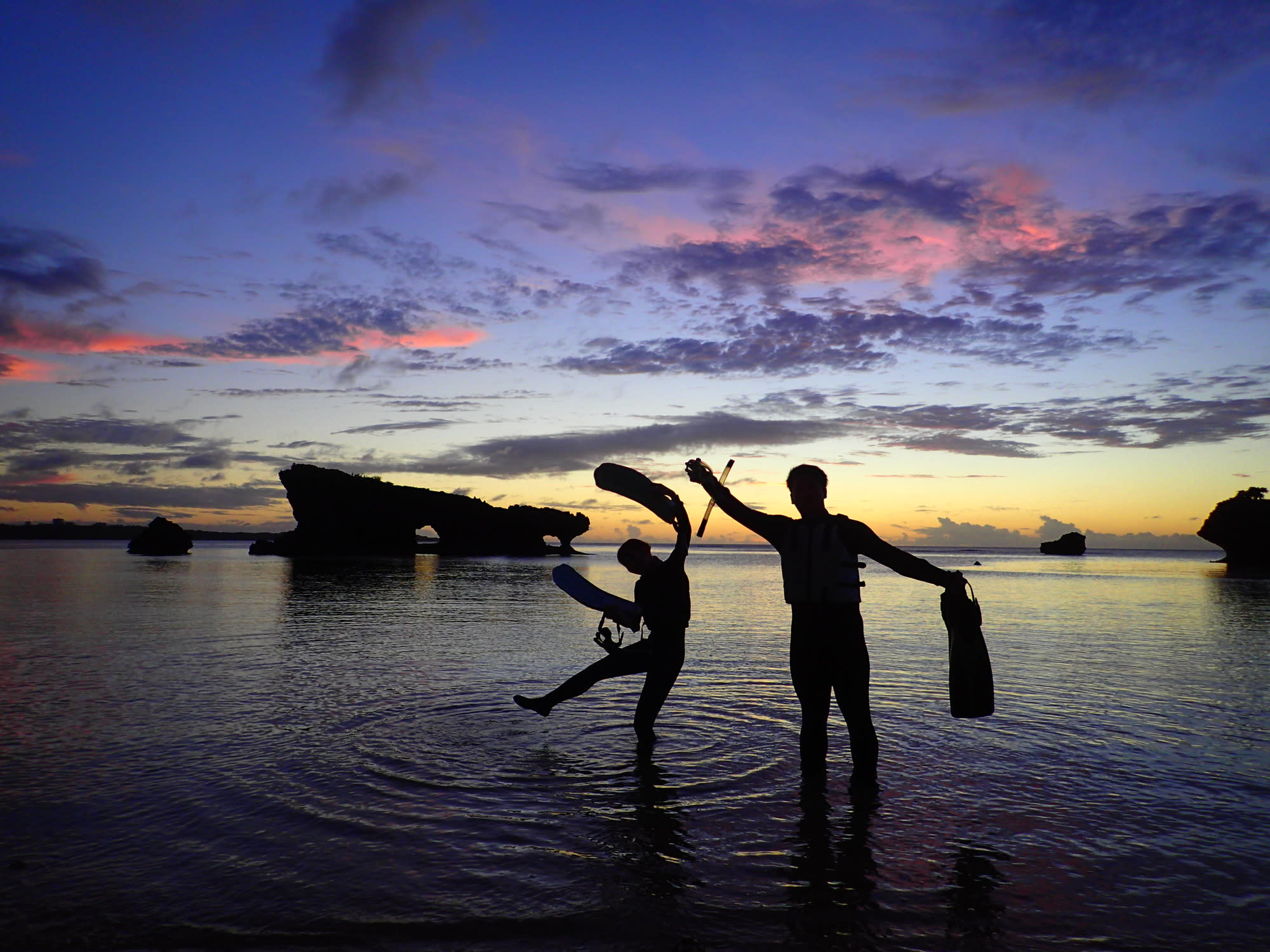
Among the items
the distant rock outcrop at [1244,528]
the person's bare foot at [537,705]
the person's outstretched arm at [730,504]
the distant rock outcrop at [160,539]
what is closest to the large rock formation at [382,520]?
the distant rock outcrop at [160,539]

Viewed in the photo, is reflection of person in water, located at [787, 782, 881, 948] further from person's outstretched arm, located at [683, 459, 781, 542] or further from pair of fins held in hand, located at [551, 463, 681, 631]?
pair of fins held in hand, located at [551, 463, 681, 631]

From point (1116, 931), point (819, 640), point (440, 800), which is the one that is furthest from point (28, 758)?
point (1116, 931)

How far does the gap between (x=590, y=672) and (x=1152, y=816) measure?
5.27 m

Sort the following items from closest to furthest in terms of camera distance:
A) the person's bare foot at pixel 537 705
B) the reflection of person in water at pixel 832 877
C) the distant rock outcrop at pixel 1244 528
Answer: the reflection of person in water at pixel 832 877
the person's bare foot at pixel 537 705
the distant rock outcrop at pixel 1244 528

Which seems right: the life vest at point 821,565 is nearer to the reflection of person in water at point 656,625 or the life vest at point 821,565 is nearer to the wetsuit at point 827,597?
the wetsuit at point 827,597

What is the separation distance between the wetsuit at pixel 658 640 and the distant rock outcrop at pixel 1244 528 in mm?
100519

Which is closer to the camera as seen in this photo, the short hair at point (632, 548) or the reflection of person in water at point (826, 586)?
the reflection of person in water at point (826, 586)

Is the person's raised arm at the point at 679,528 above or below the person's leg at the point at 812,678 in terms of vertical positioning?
above

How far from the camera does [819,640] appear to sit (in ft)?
21.0

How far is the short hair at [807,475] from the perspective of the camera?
6590 mm

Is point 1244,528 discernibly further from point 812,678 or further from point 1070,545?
point 812,678

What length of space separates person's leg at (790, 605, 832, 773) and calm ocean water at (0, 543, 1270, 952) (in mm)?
373

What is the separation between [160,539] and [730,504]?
313 ft

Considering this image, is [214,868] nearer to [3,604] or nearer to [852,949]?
[852,949]
